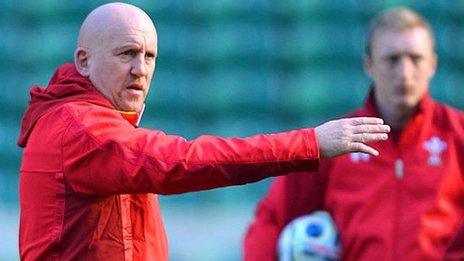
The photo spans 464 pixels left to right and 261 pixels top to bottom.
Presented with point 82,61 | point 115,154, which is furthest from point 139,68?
point 115,154

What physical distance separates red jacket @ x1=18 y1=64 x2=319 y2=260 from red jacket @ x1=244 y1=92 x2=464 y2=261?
4.23 ft

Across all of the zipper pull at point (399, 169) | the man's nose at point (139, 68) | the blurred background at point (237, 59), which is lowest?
the zipper pull at point (399, 169)

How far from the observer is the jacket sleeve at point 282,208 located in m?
4.93

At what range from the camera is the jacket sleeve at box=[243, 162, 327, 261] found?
194 inches

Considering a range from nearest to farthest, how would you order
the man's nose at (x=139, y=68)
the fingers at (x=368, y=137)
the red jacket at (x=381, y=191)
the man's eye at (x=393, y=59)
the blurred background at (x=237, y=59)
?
the fingers at (x=368, y=137) < the man's nose at (x=139, y=68) < the red jacket at (x=381, y=191) < the man's eye at (x=393, y=59) < the blurred background at (x=237, y=59)

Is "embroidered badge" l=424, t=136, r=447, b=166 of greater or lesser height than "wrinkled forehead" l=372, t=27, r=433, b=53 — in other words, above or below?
below

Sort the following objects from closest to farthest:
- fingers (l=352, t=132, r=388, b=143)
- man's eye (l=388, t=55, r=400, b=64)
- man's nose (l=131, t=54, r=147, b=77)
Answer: fingers (l=352, t=132, r=388, b=143)
man's nose (l=131, t=54, r=147, b=77)
man's eye (l=388, t=55, r=400, b=64)

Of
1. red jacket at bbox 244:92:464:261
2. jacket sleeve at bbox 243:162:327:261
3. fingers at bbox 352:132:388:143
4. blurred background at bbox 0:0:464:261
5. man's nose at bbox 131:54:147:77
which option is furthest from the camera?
blurred background at bbox 0:0:464:261

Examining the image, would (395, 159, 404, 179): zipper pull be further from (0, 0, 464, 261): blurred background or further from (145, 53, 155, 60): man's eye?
(0, 0, 464, 261): blurred background

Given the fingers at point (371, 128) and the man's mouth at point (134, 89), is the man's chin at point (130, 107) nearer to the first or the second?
the man's mouth at point (134, 89)

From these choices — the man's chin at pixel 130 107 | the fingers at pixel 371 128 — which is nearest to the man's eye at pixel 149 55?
the man's chin at pixel 130 107

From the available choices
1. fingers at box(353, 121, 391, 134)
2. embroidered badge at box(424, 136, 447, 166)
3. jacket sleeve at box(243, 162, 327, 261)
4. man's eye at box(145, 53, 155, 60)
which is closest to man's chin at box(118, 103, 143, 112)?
man's eye at box(145, 53, 155, 60)

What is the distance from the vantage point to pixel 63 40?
316 inches

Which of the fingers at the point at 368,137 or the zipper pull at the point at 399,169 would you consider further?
the zipper pull at the point at 399,169
